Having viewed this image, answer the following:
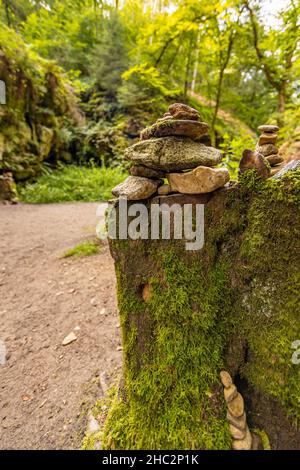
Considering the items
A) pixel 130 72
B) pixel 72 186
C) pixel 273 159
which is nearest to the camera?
pixel 273 159

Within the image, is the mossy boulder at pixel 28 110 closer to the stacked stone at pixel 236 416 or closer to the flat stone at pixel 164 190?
the flat stone at pixel 164 190

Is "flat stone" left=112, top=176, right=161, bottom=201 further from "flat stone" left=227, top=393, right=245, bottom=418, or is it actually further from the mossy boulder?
the mossy boulder

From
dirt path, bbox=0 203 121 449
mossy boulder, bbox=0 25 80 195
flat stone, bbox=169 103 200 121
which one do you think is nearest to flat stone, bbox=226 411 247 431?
dirt path, bbox=0 203 121 449

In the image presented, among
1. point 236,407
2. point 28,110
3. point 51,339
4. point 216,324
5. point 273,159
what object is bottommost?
point 51,339

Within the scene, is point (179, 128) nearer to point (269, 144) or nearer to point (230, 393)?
point (269, 144)

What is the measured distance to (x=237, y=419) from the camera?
3.60 feet

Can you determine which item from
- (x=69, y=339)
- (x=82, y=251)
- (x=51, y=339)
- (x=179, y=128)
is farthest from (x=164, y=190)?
(x=82, y=251)

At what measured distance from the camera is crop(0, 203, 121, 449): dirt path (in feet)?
5.29

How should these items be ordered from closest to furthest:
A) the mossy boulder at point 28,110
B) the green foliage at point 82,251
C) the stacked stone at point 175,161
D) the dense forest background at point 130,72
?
1. the stacked stone at point 175,161
2. the green foliage at point 82,251
3. the dense forest background at point 130,72
4. the mossy boulder at point 28,110

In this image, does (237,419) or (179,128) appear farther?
(179,128)

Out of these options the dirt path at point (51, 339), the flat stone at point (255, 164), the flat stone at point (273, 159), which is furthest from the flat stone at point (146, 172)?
the dirt path at point (51, 339)

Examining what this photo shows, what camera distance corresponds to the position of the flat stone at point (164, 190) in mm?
1282

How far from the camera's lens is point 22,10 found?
257 inches

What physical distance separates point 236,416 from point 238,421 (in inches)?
0.8
